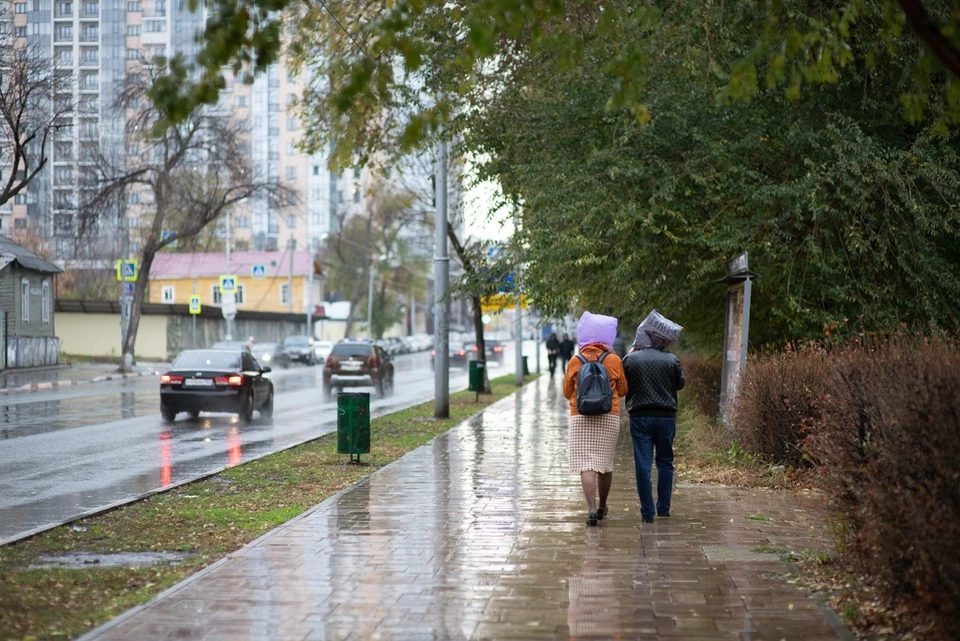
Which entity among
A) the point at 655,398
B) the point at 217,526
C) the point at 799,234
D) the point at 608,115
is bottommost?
the point at 217,526

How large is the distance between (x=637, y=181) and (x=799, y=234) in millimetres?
2353

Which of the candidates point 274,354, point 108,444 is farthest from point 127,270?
point 108,444

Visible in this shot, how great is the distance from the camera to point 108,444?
62.0 feet

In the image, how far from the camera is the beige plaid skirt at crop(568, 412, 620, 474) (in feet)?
33.3

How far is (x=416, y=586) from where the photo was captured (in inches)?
301

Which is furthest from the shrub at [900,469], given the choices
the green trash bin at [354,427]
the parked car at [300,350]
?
the parked car at [300,350]

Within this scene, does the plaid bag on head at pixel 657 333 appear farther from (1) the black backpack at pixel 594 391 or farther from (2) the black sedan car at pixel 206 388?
(2) the black sedan car at pixel 206 388

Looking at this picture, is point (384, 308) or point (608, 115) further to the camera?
point (384, 308)

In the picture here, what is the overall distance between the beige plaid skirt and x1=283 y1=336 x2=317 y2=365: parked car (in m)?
56.4

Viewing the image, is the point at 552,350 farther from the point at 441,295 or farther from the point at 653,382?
the point at 653,382

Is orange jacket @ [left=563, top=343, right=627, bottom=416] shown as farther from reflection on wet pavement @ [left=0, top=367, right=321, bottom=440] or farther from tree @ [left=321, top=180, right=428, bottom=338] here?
tree @ [left=321, top=180, right=428, bottom=338]

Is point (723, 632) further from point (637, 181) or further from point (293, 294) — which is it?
point (293, 294)

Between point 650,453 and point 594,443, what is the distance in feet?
2.43

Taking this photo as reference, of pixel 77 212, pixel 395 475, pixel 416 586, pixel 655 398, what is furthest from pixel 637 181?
pixel 77 212
